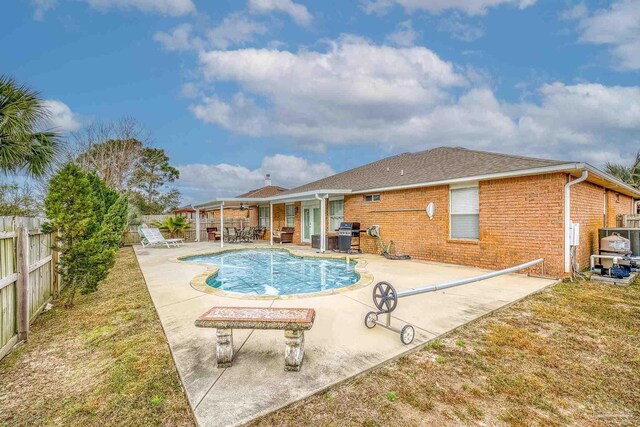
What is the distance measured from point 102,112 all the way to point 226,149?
9376 mm

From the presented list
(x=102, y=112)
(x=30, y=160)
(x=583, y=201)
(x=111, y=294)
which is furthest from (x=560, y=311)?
(x=102, y=112)

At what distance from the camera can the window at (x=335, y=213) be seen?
46.1 ft

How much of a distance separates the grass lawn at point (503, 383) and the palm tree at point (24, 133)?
387 inches

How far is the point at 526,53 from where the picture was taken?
1456cm

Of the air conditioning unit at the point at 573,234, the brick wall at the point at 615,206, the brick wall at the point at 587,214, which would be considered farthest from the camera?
the brick wall at the point at 615,206

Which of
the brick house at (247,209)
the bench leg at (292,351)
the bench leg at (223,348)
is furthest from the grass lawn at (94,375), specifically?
the brick house at (247,209)

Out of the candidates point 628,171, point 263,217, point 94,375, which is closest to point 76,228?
point 94,375

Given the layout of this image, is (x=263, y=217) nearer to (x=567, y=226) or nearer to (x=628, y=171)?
(x=567, y=226)

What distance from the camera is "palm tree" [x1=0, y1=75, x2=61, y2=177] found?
7.46m

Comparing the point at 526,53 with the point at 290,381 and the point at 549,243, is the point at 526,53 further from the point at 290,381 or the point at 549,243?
the point at 290,381

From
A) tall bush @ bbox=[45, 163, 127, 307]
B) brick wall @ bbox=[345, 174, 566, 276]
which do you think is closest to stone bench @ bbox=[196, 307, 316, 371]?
Answer: tall bush @ bbox=[45, 163, 127, 307]

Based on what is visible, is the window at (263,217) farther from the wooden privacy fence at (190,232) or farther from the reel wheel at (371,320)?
the reel wheel at (371,320)

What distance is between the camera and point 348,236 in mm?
12375

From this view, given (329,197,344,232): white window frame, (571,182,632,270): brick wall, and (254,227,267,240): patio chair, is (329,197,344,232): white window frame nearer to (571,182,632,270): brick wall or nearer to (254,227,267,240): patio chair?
(254,227,267,240): patio chair
